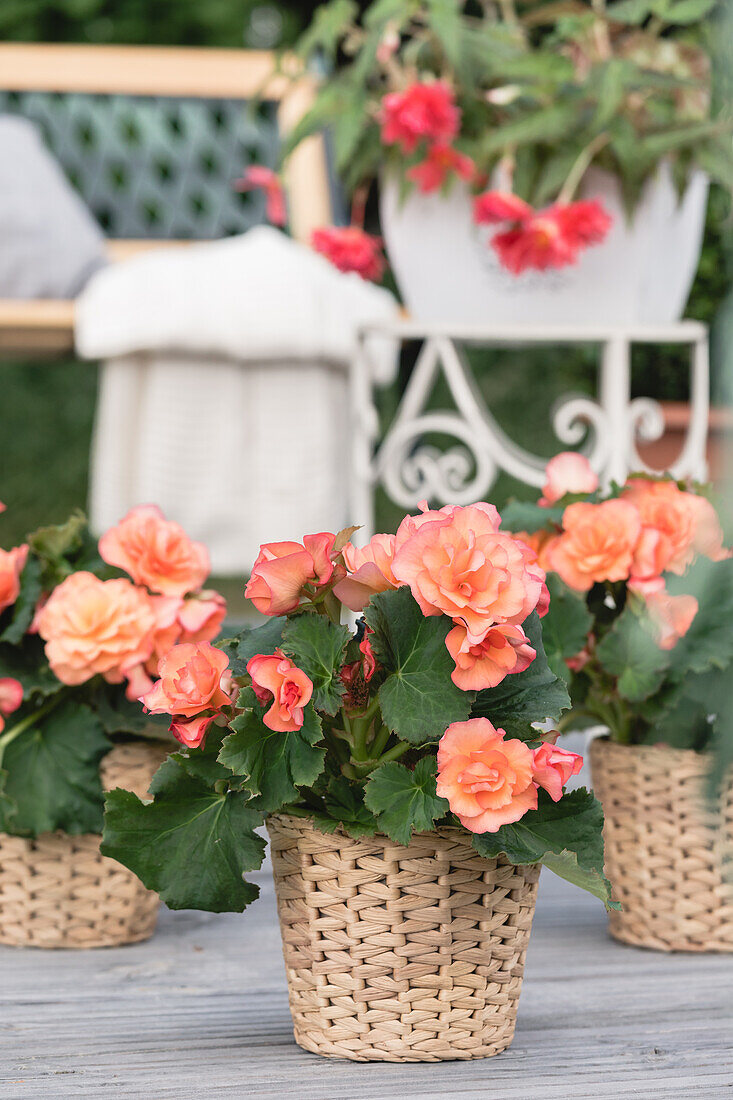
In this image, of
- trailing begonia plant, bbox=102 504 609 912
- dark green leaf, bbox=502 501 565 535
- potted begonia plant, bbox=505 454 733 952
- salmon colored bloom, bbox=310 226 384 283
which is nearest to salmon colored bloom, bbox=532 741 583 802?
trailing begonia plant, bbox=102 504 609 912

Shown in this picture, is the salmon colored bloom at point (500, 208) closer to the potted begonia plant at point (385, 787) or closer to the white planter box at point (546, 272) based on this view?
the white planter box at point (546, 272)

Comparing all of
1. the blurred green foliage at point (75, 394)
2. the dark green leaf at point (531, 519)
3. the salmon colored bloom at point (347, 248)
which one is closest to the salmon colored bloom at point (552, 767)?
the dark green leaf at point (531, 519)

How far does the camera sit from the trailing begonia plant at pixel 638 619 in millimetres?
886

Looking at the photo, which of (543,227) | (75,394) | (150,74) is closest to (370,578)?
(543,227)

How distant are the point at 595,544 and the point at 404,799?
313 millimetres

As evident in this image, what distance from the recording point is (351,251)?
5.74 ft

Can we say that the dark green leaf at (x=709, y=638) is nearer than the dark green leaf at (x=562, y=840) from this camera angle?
No

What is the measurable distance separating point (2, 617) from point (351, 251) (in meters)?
0.96

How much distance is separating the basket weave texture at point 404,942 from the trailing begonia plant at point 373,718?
0.07 ft

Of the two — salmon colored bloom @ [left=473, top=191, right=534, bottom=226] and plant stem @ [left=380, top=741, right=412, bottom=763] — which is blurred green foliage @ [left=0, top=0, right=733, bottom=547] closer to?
salmon colored bloom @ [left=473, top=191, right=534, bottom=226]

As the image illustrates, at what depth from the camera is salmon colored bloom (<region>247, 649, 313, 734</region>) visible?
0.67 metres

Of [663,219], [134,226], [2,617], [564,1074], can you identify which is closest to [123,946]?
[2,617]

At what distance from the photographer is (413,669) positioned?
694 mm

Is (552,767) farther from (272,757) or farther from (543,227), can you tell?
(543,227)
